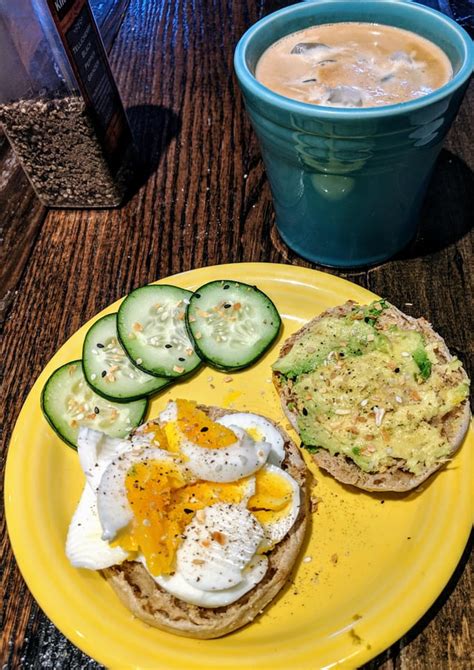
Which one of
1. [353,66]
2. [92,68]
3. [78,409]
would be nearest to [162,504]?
[78,409]

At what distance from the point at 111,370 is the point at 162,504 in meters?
0.67

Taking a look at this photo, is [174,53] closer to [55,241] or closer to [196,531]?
[55,241]

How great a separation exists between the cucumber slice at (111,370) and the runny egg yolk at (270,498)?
594mm

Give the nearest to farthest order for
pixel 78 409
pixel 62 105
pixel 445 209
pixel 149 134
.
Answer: pixel 78 409 → pixel 62 105 → pixel 445 209 → pixel 149 134

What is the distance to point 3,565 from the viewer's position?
6.00 ft

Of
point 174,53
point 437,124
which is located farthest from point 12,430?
point 174,53

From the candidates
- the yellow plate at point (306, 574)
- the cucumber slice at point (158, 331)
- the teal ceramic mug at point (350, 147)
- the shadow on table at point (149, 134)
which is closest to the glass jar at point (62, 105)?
the shadow on table at point (149, 134)

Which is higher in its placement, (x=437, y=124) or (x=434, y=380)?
(x=437, y=124)

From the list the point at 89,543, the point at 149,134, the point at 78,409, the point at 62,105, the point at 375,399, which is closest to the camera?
the point at 89,543

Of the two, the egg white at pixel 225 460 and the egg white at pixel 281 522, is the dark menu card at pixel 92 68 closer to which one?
the egg white at pixel 225 460

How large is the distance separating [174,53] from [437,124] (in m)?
2.51

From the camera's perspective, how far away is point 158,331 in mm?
2191

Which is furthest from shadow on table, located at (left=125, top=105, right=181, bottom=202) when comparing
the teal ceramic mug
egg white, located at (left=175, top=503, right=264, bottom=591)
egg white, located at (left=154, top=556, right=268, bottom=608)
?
egg white, located at (left=154, top=556, right=268, bottom=608)

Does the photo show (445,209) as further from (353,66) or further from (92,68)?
(92,68)
